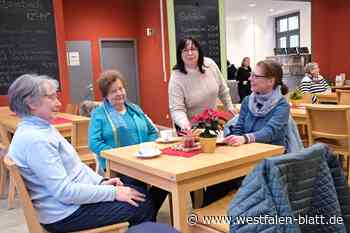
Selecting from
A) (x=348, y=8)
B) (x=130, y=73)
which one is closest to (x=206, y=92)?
(x=130, y=73)

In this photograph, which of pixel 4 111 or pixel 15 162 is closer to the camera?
pixel 15 162

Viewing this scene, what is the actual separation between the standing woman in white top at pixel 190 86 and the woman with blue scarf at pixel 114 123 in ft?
1.24

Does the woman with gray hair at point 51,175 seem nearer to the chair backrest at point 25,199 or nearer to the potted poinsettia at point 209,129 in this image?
the chair backrest at point 25,199

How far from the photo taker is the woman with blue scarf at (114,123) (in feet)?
8.26

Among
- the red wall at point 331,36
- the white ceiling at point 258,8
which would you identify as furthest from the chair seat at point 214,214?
the white ceiling at point 258,8

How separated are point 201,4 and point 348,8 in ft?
11.6

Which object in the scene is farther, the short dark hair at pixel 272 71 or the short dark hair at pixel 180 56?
the short dark hair at pixel 180 56

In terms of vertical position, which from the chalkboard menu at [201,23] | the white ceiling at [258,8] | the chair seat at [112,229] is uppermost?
the white ceiling at [258,8]

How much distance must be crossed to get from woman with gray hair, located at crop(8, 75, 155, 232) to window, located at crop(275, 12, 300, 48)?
11927 mm

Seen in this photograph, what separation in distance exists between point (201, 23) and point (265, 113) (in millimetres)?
4882

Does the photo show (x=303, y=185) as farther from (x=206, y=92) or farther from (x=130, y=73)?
(x=130, y=73)

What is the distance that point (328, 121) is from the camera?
3.34m

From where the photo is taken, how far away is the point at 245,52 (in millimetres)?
14008

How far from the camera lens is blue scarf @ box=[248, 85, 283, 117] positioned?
240cm
